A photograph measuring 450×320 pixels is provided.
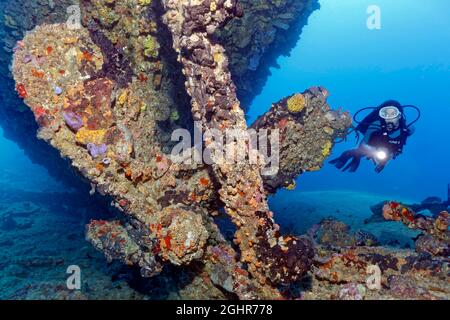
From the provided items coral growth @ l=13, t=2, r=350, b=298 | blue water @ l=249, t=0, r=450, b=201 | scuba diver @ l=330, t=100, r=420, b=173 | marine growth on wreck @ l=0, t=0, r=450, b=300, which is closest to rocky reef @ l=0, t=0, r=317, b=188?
marine growth on wreck @ l=0, t=0, r=450, b=300

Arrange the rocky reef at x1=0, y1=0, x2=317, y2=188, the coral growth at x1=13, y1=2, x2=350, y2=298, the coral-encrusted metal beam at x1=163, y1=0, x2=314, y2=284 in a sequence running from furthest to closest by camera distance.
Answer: the rocky reef at x1=0, y1=0, x2=317, y2=188 → the coral growth at x1=13, y1=2, x2=350, y2=298 → the coral-encrusted metal beam at x1=163, y1=0, x2=314, y2=284

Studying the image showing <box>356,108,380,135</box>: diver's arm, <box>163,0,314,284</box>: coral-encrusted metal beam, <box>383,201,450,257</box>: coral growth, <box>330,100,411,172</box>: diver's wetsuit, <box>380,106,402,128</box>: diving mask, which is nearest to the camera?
<box>163,0,314,284</box>: coral-encrusted metal beam

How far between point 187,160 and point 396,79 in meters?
150

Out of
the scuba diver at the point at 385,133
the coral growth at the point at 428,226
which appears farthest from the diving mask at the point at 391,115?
the coral growth at the point at 428,226

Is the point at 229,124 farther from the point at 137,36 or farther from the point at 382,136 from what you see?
the point at 382,136

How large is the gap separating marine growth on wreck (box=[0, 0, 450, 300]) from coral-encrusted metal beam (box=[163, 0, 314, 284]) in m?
0.01

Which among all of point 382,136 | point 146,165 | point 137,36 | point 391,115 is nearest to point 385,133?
point 382,136

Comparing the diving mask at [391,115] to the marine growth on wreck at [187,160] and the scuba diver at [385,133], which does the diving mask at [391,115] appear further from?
the marine growth on wreck at [187,160]

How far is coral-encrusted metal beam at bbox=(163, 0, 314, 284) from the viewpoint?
3693 mm

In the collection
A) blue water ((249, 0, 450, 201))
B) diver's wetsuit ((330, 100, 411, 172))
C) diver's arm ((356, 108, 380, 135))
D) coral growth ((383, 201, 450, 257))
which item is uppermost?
blue water ((249, 0, 450, 201))

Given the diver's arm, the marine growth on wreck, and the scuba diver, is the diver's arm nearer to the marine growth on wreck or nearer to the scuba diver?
the scuba diver

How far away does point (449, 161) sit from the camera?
86562 millimetres
